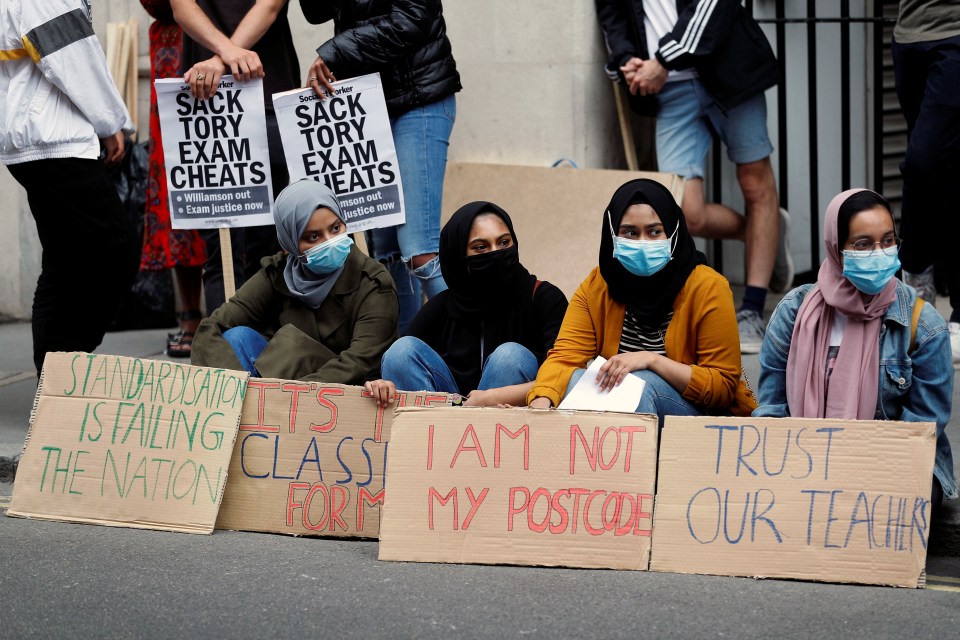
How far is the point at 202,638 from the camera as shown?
3.15m

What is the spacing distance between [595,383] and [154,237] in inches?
131

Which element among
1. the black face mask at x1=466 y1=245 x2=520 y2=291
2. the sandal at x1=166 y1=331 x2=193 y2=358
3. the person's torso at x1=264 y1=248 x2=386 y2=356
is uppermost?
the black face mask at x1=466 y1=245 x2=520 y2=291

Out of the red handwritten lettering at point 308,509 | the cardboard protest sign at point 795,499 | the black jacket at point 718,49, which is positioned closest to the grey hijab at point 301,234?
the red handwritten lettering at point 308,509

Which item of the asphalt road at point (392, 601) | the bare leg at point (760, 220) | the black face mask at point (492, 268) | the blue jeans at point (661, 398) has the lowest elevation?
the asphalt road at point (392, 601)

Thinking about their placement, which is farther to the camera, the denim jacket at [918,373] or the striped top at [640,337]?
the striped top at [640,337]

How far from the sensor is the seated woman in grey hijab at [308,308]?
4.71 metres

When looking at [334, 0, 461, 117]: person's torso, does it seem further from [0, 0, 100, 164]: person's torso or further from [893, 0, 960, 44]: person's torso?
[893, 0, 960, 44]: person's torso

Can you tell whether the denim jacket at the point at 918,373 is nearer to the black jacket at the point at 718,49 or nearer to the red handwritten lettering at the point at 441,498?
the red handwritten lettering at the point at 441,498

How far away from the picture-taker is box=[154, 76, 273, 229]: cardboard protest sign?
5562mm

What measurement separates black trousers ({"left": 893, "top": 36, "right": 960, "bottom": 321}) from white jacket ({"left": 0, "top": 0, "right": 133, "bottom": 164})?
10.5ft

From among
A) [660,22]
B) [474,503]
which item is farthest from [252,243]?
[474,503]

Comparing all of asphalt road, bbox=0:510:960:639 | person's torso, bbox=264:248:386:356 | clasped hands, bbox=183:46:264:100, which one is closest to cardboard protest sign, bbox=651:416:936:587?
asphalt road, bbox=0:510:960:639

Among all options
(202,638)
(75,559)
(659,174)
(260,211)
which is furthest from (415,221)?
(202,638)

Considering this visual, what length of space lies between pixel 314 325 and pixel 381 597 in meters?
1.63
